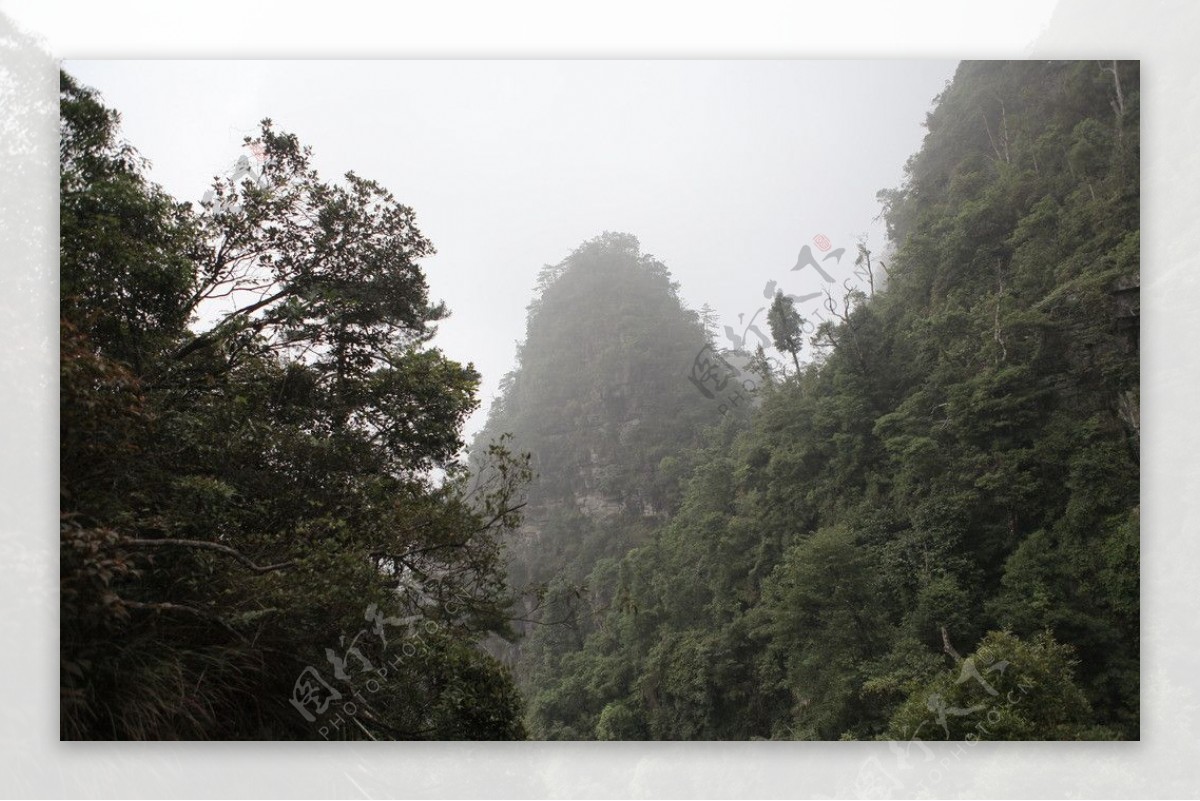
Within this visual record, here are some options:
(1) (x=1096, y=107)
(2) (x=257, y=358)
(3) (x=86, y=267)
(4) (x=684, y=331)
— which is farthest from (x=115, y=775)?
(1) (x=1096, y=107)

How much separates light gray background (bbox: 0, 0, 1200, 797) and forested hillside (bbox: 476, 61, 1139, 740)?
124mm

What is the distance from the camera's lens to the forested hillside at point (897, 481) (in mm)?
3381

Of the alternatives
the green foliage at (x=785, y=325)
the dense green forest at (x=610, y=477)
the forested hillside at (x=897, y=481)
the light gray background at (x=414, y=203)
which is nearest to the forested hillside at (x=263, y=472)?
the dense green forest at (x=610, y=477)

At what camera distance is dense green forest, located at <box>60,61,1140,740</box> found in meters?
3.15

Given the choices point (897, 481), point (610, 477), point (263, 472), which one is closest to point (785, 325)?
point (897, 481)

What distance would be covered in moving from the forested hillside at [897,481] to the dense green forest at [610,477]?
0.02 m

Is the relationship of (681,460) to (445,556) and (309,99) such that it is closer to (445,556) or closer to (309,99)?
(445,556)

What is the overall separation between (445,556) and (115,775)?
5.51 ft

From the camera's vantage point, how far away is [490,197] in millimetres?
3686

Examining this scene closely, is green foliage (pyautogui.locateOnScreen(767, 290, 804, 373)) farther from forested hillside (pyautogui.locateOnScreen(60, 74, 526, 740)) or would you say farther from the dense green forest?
forested hillside (pyautogui.locateOnScreen(60, 74, 526, 740))

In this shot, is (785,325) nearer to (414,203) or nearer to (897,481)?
(897,481)

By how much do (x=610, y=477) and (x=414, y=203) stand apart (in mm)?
1841

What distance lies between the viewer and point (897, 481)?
12.5ft

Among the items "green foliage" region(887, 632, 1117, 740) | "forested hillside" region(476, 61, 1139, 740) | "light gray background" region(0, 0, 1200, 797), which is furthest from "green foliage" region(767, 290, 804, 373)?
"green foliage" region(887, 632, 1117, 740)
